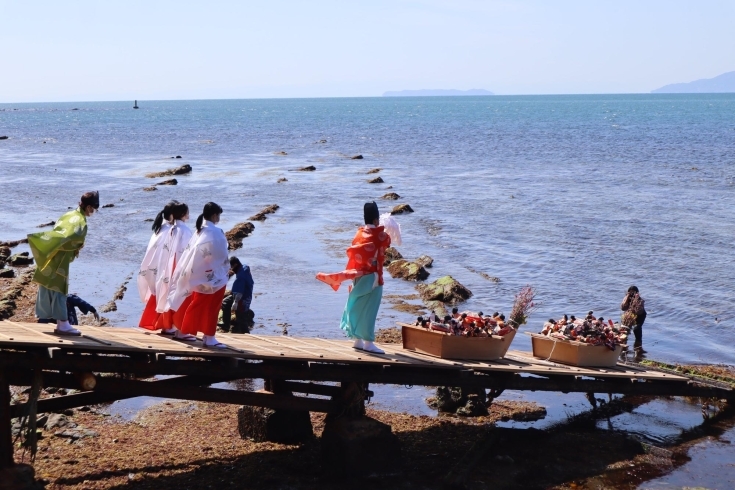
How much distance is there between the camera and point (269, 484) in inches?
418

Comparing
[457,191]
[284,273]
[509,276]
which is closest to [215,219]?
[284,273]

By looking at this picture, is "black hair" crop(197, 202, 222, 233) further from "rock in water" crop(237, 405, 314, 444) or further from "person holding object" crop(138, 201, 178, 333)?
"rock in water" crop(237, 405, 314, 444)

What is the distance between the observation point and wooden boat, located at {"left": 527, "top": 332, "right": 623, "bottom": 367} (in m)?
12.9

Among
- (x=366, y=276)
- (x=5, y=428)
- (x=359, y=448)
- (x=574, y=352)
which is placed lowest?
(x=359, y=448)

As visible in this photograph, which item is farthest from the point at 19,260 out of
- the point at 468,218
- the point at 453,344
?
the point at 468,218

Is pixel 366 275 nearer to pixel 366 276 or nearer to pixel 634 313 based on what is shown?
pixel 366 276

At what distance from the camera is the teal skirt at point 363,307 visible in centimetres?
1147

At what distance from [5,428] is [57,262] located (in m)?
1.94

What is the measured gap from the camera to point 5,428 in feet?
31.0

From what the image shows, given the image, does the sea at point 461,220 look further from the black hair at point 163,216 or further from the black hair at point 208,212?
the black hair at point 208,212

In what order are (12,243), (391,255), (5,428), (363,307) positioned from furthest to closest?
(12,243), (391,255), (363,307), (5,428)

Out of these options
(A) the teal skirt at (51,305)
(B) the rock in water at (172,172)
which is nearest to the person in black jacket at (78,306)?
(A) the teal skirt at (51,305)

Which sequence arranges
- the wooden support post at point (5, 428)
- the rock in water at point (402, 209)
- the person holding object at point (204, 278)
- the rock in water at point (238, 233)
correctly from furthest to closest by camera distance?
the rock in water at point (402, 209), the rock in water at point (238, 233), the person holding object at point (204, 278), the wooden support post at point (5, 428)

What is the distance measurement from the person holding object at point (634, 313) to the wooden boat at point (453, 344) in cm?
538
